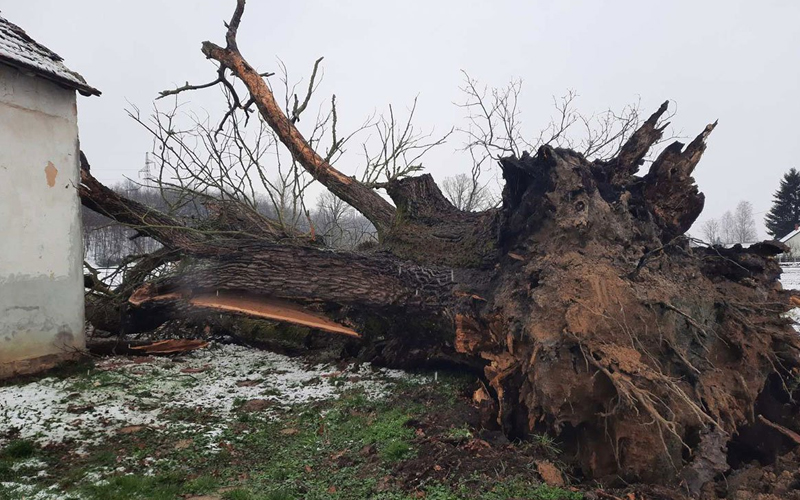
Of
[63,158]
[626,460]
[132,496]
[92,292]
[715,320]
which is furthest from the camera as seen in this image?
[92,292]

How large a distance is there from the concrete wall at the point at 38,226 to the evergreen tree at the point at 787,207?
117ft

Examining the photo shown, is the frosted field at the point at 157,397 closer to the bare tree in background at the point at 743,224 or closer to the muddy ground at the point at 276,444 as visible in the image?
the muddy ground at the point at 276,444

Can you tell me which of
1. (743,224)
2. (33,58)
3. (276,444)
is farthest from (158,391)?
(743,224)

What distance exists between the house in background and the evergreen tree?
117 feet

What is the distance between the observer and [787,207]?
3080 centimetres

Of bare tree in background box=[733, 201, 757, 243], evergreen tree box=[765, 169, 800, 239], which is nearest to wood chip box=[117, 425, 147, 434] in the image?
evergreen tree box=[765, 169, 800, 239]

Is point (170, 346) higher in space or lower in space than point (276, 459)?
higher

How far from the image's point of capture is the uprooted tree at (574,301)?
363 centimetres

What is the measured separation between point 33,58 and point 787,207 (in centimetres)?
3784

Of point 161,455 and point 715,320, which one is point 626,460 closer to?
point 715,320

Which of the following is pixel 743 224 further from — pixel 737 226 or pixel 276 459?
pixel 276 459

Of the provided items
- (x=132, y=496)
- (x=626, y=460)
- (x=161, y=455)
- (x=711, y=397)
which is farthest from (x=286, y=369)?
(x=711, y=397)

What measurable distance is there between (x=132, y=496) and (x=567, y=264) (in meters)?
3.75

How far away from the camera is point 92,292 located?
7676 millimetres
